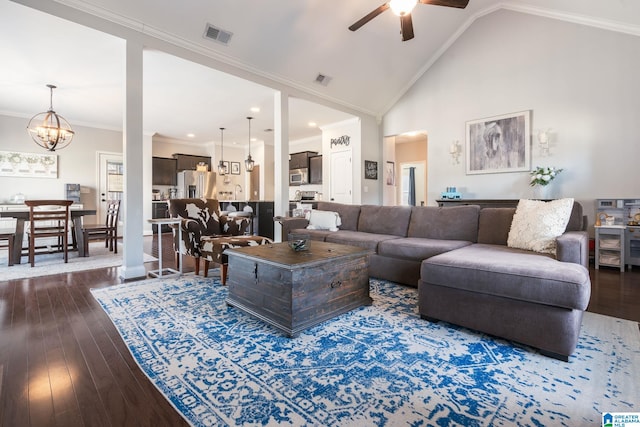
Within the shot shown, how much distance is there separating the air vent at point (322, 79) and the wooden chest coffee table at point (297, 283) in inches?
154

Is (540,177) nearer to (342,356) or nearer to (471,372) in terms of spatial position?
(471,372)

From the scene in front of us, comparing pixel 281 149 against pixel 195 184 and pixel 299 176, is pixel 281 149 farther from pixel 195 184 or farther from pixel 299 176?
pixel 195 184

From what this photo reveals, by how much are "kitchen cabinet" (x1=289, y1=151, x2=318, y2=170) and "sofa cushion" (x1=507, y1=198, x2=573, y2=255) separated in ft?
20.8

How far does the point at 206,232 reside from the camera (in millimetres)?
4043

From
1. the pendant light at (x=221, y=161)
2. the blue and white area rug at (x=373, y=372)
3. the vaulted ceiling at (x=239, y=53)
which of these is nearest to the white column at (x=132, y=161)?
the vaulted ceiling at (x=239, y=53)

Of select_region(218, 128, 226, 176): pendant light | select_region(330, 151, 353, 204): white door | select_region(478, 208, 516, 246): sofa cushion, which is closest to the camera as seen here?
select_region(478, 208, 516, 246): sofa cushion

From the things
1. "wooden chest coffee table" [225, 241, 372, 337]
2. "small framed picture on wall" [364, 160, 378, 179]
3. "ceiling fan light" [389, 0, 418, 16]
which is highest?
"ceiling fan light" [389, 0, 418, 16]

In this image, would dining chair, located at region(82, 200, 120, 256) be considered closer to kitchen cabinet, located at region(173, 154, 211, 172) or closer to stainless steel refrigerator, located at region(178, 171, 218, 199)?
stainless steel refrigerator, located at region(178, 171, 218, 199)

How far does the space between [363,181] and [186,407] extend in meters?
5.97

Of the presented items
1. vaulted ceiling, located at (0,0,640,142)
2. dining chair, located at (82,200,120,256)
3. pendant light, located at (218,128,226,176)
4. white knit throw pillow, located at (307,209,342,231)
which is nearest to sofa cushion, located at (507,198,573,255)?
white knit throw pillow, located at (307,209,342,231)

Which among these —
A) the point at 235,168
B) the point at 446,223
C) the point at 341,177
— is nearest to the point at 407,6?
the point at 446,223

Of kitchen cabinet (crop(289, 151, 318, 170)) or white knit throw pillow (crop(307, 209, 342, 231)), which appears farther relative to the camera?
kitchen cabinet (crop(289, 151, 318, 170))

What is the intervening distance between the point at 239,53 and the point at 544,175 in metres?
5.04

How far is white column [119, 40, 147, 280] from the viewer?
11.3ft
